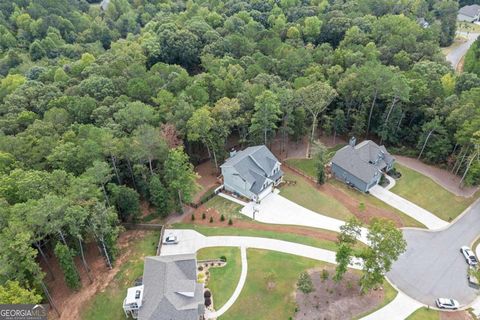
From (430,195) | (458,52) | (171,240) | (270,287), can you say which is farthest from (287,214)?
(458,52)

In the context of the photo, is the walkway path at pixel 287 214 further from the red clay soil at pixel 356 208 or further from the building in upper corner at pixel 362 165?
the building in upper corner at pixel 362 165

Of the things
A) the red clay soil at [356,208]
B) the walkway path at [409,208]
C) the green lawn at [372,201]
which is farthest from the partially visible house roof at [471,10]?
the red clay soil at [356,208]

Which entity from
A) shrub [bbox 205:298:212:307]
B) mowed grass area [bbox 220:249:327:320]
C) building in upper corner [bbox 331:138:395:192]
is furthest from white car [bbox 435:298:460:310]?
shrub [bbox 205:298:212:307]

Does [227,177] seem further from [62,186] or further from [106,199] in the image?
[62,186]

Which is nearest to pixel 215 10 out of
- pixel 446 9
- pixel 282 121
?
pixel 282 121

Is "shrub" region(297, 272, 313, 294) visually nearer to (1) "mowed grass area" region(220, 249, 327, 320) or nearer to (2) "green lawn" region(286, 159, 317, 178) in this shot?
(1) "mowed grass area" region(220, 249, 327, 320)

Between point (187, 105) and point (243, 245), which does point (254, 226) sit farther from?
point (187, 105)
